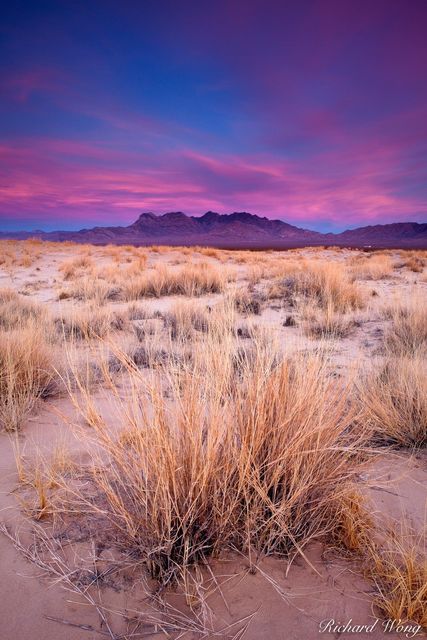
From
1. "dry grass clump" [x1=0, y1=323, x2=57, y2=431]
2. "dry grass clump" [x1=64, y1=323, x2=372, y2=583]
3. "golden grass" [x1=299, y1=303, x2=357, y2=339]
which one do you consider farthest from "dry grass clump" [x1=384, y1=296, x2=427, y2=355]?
"dry grass clump" [x1=0, y1=323, x2=57, y2=431]

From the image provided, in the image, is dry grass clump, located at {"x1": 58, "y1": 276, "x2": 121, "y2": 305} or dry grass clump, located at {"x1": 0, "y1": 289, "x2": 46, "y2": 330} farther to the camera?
dry grass clump, located at {"x1": 58, "y1": 276, "x2": 121, "y2": 305}

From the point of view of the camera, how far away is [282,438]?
163 cm

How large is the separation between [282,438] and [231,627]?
670 mm

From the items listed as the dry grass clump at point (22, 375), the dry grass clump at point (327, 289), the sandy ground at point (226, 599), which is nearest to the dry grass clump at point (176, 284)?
the dry grass clump at point (327, 289)

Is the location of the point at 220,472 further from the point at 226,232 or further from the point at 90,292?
the point at 226,232

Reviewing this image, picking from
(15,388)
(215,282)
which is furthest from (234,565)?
(215,282)

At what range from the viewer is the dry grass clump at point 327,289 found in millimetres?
7098

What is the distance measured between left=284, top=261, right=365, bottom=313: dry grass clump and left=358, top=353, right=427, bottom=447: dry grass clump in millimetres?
3535

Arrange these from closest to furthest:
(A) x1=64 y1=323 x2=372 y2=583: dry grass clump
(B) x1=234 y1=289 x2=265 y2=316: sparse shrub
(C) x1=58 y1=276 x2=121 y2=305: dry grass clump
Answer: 1. (A) x1=64 y1=323 x2=372 y2=583: dry grass clump
2. (B) x1=234 y1=289 x2=265 y2=316: sparse shrub
3. (C) x1=58 y1=276 x2=121 y2=305: dry grass clump

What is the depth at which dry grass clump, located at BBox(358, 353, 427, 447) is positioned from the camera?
2490 mm

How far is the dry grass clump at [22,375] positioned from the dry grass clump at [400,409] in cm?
225

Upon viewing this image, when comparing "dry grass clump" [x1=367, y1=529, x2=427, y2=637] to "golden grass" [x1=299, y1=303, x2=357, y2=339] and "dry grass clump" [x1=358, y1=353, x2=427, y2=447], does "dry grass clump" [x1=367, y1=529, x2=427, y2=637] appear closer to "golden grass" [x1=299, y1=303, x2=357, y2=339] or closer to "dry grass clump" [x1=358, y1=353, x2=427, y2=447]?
"dry grass clump" [x1=358, y1=353, x2=427, y2=447]

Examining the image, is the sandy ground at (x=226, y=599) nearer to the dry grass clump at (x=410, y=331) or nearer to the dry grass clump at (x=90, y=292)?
the dry grass clump at (x=410, y=331)

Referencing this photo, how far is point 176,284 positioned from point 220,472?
8.13 metres
